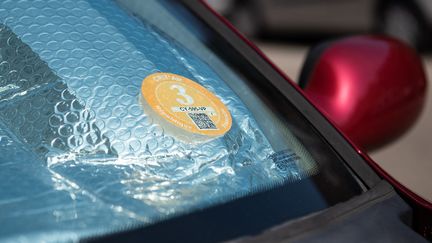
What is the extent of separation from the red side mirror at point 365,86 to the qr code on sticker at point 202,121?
0.54 meters

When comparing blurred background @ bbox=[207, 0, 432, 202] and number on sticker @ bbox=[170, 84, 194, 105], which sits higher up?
number on sticker @ bbox=[170, 84, 194, 105]

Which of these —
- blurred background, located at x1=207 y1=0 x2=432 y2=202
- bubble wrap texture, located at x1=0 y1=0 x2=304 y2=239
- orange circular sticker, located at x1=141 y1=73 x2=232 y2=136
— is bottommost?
blurred background, located at x1=207 y1=0 x2=432 y2=202

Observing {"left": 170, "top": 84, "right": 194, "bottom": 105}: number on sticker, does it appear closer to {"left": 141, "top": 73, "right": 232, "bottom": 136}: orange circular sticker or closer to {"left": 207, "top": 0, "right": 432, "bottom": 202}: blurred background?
{"left": 141, "top": 73, "right": 232, "bottom": 136}: orange circular sticker

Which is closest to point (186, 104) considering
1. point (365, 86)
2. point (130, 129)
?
point (130, 129)

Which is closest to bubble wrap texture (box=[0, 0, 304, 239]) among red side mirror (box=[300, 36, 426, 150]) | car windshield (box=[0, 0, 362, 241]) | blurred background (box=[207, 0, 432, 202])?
car windshield (box=[0, 0, 362, 241])

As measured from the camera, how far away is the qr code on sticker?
1685 mm

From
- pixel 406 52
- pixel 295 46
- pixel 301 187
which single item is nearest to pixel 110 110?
pixel 301 187

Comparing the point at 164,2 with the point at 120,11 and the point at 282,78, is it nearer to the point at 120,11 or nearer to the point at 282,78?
the point at 120,11

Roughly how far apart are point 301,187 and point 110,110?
0.42 m

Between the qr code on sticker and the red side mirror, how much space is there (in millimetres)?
544

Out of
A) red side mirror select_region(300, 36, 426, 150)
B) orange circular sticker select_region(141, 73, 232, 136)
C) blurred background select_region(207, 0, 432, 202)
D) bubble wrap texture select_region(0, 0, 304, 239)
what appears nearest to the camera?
bubble wrap texture select_region(0, 0, 304, 239)

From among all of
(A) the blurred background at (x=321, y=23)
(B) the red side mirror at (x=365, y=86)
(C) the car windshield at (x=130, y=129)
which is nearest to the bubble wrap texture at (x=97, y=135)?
(C) the car windshield at (x=130, y=129)

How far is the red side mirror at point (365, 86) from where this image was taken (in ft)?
7.20

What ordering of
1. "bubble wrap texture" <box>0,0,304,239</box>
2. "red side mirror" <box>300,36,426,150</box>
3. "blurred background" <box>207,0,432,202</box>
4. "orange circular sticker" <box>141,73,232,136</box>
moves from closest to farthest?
1. "bubble wrap texture" <box>0,0,304,239</box>
2. "orange circular sticker" <box>141,73,232,136</box>
3. "red side mirror" <box>300,36,426,150</box>
4. "blurred background" <box>207,0,432,202</box>
